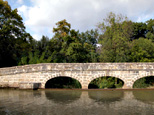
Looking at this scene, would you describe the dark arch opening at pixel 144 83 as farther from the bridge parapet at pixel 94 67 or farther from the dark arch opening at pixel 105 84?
the bridge parapet at pixel 94 67

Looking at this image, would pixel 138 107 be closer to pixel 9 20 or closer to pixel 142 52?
pixel 142 52

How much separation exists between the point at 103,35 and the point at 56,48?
A: 21.3ft

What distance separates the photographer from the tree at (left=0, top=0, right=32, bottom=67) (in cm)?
1786

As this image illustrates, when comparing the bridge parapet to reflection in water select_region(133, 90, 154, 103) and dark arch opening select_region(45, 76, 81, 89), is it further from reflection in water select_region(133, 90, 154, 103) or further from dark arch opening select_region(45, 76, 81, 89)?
dark arch opening select_region(45, 76, 81, 89)

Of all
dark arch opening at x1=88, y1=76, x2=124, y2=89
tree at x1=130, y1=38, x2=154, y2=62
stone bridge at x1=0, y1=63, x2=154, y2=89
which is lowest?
dark arch opening at x1=88, y1=76, x2=124, y2=89

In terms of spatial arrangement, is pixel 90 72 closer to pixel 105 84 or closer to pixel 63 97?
pixel 105 84

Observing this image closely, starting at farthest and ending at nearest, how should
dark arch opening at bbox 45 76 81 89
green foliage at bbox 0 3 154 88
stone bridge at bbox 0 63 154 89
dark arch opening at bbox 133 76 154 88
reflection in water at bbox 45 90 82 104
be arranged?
green foliage at bbox 0 3 154 88
dark arch opening at bbox 45 76 81 89
dark arch opening at bbox 133 76 154 88
stone bridge at bbox 0 63 154 89
reflection in water at bbox 45 90 82 104

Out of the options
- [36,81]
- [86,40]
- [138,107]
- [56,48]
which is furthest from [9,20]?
[86,40]

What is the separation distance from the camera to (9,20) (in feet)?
58.2

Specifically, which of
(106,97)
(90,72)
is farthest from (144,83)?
(106,97)

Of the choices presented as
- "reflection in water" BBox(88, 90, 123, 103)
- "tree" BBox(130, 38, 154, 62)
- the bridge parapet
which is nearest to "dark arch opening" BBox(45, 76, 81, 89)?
the bridge parapet

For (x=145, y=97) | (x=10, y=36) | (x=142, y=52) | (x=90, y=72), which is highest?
(x=10, y=36)

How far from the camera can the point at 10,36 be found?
18.3 metres

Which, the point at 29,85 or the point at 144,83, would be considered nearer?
the point at 29,85
